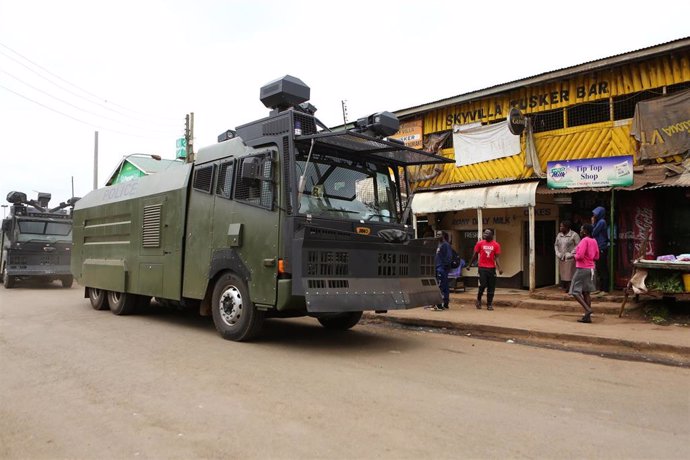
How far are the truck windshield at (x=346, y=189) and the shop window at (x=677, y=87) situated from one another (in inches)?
279

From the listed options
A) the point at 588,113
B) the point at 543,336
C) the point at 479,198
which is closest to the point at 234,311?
the point at 543,336

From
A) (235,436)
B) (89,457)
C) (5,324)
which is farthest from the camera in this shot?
(5,324)

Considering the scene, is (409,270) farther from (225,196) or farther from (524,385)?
(225,196)

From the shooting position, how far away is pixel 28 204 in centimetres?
1917

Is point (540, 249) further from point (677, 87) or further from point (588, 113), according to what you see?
point (677, 87)

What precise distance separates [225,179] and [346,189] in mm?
1811

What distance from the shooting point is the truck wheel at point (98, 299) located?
10625mm

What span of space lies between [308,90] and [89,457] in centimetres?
534

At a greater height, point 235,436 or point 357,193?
point 357,193

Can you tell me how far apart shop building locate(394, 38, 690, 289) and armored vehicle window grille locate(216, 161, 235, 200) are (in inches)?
281

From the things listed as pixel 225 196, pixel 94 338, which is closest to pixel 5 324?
pixel 94 338

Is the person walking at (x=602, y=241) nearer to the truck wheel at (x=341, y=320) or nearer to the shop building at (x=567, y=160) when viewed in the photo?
the shop building at (x=567, y=160)

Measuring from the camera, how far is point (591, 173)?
10820 millimetres

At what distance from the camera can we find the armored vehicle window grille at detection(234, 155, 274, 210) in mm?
6289
